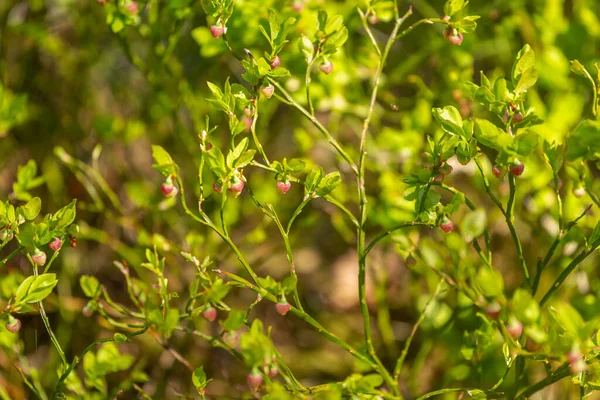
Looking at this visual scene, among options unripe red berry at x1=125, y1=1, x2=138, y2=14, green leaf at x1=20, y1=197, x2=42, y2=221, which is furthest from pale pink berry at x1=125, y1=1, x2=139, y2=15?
green leaf at x1=20, y1=197, x2=42, y2=221

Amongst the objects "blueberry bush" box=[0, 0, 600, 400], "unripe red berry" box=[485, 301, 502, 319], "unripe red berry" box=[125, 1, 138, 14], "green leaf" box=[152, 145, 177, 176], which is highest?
"unripe red berry" box=[125, 1, 138, 14]

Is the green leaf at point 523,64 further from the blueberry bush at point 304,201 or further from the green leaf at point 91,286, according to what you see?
the green leaf at point 91,286

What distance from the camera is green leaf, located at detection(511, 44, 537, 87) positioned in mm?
606

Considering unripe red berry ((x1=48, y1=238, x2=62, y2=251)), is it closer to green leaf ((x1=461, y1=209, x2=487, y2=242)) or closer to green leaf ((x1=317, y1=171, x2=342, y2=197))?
green leaf ((x1=317, y1=171, x2=342, y2=197))

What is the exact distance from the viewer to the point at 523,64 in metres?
0.61

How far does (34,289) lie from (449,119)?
44 centimetres

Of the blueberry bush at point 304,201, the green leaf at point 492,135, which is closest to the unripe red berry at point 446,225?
the blueberry bush at point 304,201

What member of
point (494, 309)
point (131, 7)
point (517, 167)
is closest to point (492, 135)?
point (517, 167)

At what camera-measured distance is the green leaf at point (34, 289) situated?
0.64m

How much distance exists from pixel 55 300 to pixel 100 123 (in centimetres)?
36

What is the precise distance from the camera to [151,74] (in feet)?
3.66

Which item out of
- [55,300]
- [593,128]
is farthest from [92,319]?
[593,128]

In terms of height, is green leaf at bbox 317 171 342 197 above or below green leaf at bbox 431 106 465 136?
below

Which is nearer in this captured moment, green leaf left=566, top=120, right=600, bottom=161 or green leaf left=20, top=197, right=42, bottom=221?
green leaf left=566, top=120, right=600, bottom=161
